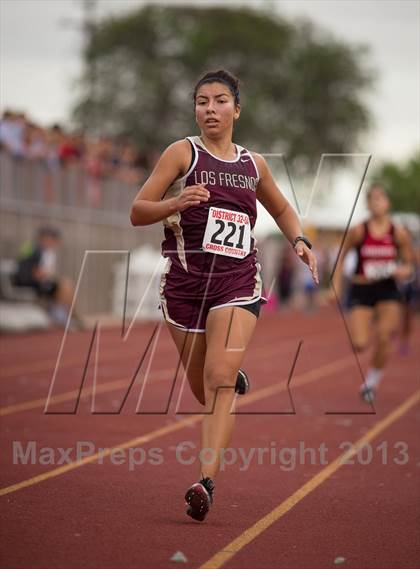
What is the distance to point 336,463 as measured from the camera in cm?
827

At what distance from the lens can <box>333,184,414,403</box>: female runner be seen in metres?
12.2

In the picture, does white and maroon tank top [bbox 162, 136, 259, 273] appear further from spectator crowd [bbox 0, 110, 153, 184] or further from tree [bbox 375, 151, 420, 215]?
tree [bbox 375, 151, 420, 215]

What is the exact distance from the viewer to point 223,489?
718cm

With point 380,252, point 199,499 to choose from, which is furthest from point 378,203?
point 199,499

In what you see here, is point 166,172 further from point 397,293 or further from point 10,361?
point 10,361

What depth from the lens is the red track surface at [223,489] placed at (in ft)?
18.2

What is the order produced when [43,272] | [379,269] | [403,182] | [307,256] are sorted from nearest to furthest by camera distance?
[307,256] → [379,269] → [43,272] → [403,182]

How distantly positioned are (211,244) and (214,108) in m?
0.71

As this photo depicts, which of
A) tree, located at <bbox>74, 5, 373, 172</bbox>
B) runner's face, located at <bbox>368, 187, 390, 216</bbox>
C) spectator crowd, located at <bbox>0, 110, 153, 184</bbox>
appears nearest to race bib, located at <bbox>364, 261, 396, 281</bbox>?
runner's face, located at <bbox>368, 187, 390, 216</bbox>

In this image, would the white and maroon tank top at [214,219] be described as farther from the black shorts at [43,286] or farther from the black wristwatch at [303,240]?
the black shorts at [43,286]

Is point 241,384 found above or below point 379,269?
above

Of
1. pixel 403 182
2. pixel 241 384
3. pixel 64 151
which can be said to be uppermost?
pixel 241 384

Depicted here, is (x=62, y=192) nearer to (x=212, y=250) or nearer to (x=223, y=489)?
(x=223, y=489)

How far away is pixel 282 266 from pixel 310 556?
39062mm
